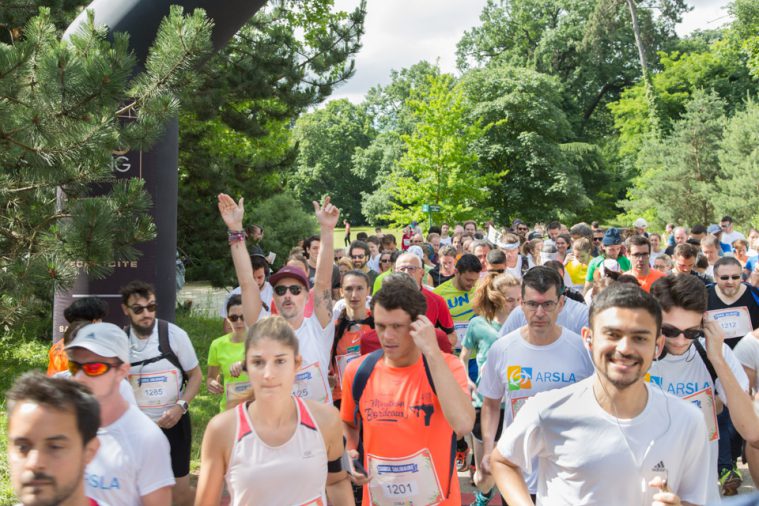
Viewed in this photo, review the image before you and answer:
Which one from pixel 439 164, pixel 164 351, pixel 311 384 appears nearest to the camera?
pixel 311 384

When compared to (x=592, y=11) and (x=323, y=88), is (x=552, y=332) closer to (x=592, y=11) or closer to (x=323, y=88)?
(x=323, y=88)

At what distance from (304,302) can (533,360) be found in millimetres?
1623

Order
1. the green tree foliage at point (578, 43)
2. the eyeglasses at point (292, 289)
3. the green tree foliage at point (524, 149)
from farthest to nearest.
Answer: the green tree foliage at point (578, 43) → the green tree foliage at point (524, 149) → the eyeglasses at point (292, 289)

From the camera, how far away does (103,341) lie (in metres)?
3.51

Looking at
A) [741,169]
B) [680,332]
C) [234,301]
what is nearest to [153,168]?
[234,301]

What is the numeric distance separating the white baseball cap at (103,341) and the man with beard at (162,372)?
183 centimetres

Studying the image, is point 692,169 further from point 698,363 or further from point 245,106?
point 698,363

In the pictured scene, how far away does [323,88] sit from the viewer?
48.6 ft

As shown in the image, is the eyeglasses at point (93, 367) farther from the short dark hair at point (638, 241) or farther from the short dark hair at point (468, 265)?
the short dark hair at point (638, 241)

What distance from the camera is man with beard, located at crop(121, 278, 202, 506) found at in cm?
544

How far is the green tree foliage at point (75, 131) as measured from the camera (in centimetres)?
507

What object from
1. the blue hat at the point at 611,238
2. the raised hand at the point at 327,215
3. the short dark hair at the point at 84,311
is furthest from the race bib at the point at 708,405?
the blue hat at the point at 611,238

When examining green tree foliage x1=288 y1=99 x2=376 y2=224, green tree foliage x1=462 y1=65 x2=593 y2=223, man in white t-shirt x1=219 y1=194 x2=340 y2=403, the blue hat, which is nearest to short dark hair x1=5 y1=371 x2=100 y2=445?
man in white t-shirt x1=219 y1=194 x2=340 y2=403

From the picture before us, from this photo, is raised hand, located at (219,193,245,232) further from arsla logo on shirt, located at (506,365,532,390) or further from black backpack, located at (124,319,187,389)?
arsla logo on shirt, located at (506,365,532,390)
